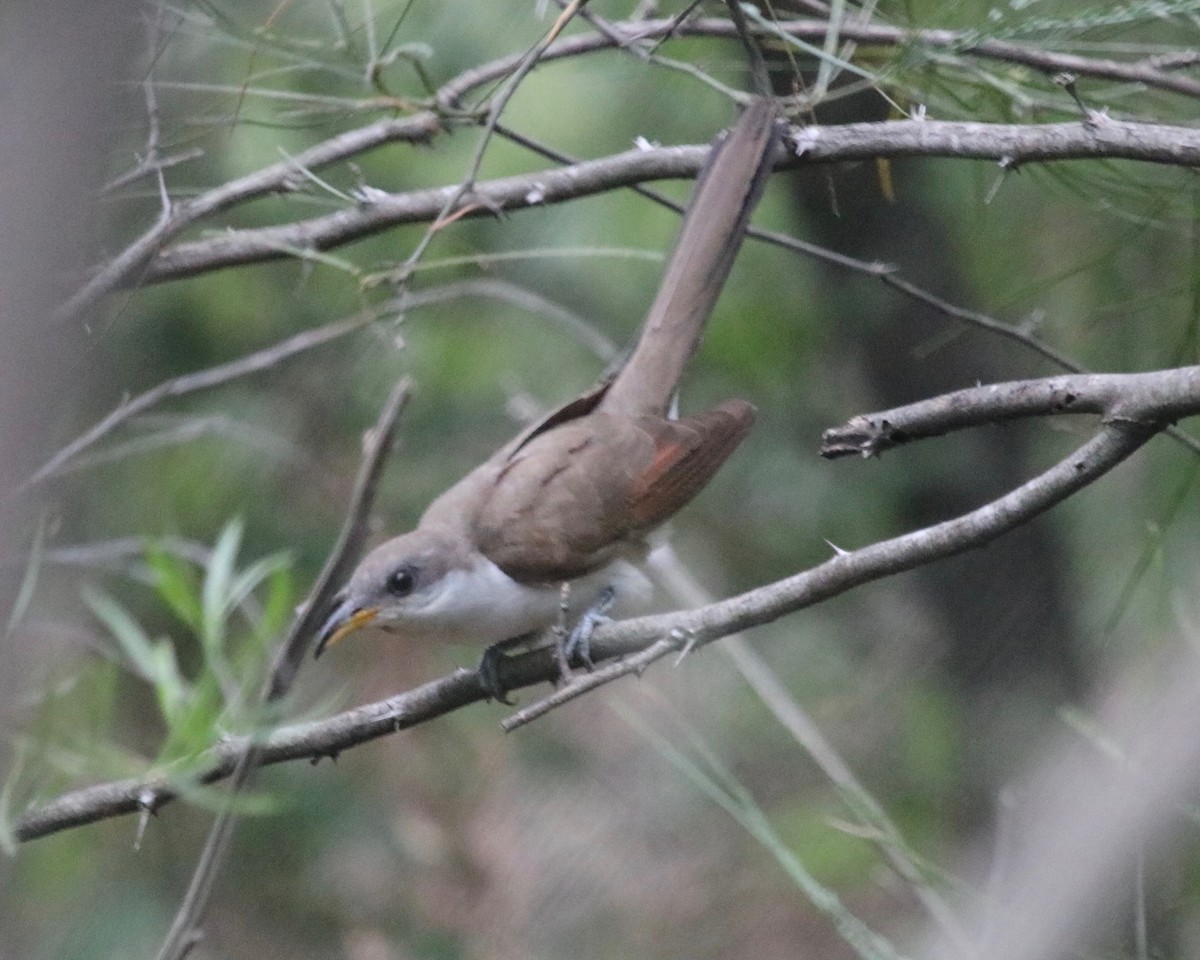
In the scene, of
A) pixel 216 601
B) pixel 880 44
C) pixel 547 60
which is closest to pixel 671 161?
pixel 547 60

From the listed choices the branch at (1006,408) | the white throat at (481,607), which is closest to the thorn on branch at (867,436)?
the branch at (1006,408)

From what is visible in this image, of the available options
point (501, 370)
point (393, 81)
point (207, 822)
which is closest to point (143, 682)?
point (207, 822)

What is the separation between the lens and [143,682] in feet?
16.6

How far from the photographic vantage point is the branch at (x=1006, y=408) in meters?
2.16

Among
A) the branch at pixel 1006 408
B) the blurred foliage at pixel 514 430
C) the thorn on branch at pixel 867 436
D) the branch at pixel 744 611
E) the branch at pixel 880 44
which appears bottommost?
the blurred foliage at pixel 514 430

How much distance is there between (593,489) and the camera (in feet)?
12.3

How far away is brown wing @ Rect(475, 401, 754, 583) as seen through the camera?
3.70 m

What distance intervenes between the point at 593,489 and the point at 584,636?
0.72m

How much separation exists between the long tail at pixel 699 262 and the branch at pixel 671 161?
0.22 ft

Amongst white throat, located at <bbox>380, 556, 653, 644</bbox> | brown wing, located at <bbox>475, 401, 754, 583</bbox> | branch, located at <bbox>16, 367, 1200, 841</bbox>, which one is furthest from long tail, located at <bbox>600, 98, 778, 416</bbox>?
branch, located at <bbox>16, 367, 1200, 841</bbox>

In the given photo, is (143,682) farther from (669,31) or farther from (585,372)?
(669,31)

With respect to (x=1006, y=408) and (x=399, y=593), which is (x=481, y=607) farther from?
(x=1006, y=408)

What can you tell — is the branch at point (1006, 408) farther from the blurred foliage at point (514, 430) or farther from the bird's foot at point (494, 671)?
the blurred foliage at point (514, 430)

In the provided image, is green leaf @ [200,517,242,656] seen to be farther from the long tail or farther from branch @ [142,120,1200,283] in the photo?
the long tail
